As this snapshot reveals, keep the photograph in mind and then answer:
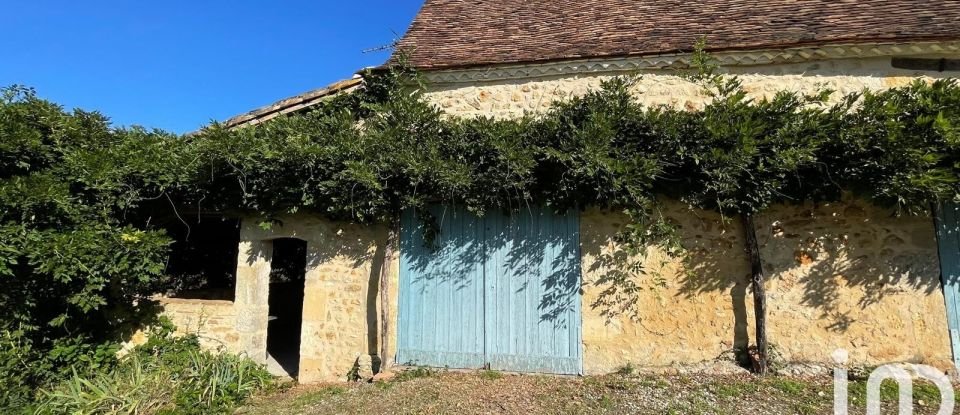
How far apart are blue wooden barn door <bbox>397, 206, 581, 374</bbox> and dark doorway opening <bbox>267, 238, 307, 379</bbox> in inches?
111

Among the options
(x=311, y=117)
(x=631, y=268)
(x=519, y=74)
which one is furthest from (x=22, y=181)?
(x=631, y=268)

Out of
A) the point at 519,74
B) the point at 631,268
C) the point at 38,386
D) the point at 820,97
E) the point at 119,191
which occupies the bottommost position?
the point at 38,386

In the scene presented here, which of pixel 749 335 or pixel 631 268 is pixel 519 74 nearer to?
pixel 631 268

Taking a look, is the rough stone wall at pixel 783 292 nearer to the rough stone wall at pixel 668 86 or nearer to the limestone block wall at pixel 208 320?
the rough stone wall at pixel 668 86

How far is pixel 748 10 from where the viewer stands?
240 inches

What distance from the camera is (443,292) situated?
5.59m

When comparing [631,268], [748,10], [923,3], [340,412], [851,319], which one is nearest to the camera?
[340,412]

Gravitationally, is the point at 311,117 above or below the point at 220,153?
above

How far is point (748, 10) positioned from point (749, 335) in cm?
412

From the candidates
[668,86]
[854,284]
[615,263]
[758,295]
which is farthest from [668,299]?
[668,86]

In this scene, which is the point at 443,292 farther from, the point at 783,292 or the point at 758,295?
the point at 783,292

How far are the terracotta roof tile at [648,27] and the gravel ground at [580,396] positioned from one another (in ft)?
11.8

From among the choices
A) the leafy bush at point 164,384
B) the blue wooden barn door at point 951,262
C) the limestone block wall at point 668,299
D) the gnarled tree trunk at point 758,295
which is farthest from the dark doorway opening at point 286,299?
the blue wooden barn door at point 951,262

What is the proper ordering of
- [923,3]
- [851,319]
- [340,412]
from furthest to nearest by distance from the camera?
[923,3] → [851,319] → [340,412]
